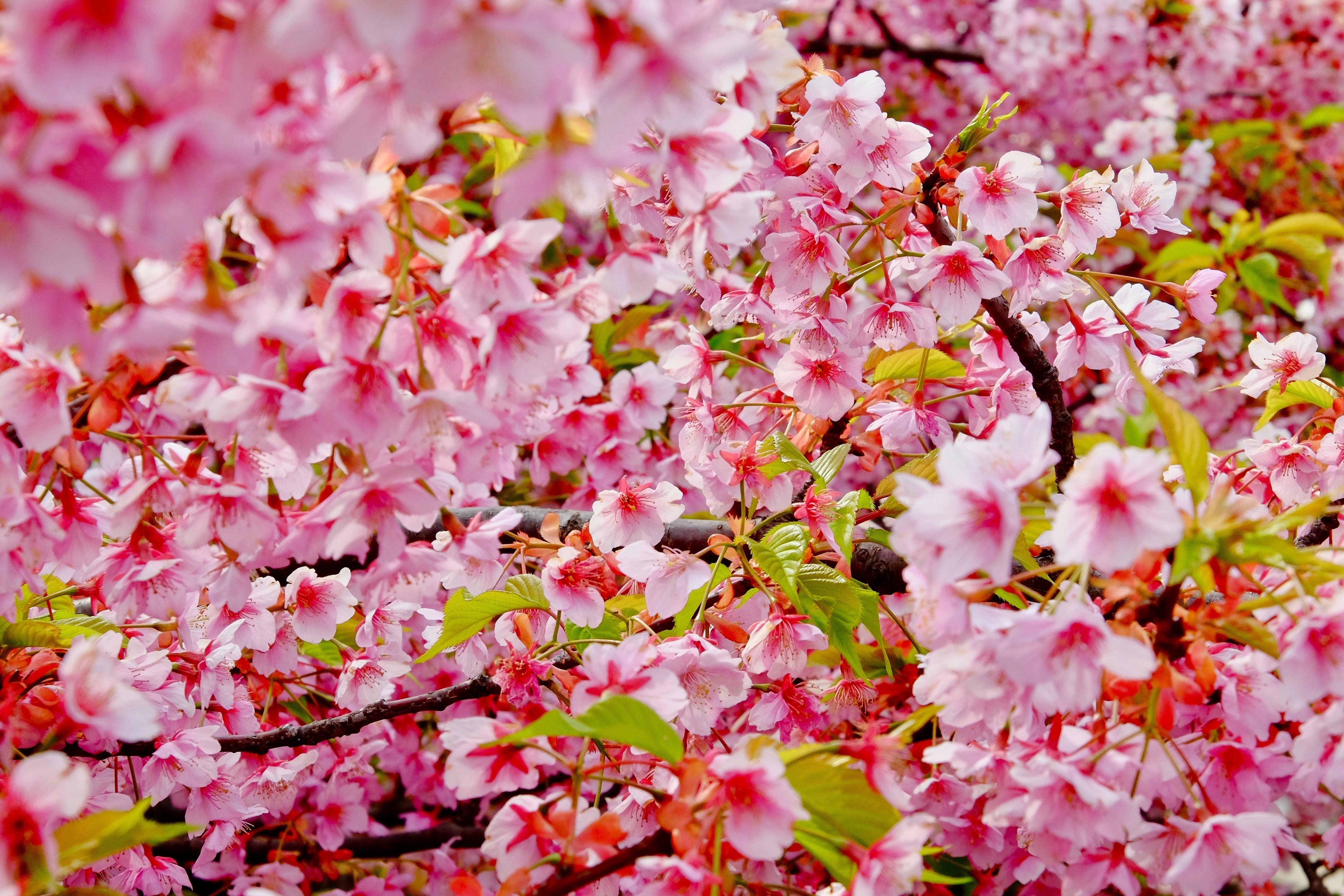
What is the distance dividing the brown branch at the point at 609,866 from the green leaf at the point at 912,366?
980 mm

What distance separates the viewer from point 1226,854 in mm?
994

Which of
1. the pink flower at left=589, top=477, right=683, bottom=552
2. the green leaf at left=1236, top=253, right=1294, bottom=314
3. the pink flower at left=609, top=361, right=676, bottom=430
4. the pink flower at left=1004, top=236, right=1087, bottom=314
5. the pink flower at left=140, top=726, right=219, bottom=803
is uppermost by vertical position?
the pink flower at left=1004, top=236, right=1087, bottom=314

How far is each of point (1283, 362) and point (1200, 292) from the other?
233 mm

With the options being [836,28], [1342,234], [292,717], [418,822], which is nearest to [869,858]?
[292,717]

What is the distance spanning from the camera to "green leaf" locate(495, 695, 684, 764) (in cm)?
93

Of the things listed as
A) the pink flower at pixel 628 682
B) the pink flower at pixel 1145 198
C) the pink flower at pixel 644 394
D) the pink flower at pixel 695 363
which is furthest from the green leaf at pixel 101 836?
the pink flower at pixel 1145 198

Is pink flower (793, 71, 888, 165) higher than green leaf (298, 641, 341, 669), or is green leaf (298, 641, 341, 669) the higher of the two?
pink flower (793, 71, 888, 165)

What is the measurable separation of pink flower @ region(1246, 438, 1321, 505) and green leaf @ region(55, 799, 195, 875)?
5.24ft

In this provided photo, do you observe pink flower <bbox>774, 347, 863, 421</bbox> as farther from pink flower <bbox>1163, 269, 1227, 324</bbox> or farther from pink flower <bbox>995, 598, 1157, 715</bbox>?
pink flower <bbox>995, 598, 1157, 715</bbox>

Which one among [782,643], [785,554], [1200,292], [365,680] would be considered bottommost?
[365,680]

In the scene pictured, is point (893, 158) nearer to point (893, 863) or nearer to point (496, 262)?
point (496, 262)

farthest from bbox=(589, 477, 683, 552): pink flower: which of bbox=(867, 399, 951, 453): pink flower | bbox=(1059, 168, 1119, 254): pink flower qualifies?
bbox=(1059, 168, 1119, 254): pink flower

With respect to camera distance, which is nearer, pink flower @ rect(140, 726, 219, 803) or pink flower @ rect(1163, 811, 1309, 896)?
pink flower @ rect(1163, 811, 1309, 896)

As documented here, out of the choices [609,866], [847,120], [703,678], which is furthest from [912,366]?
[609,866]
